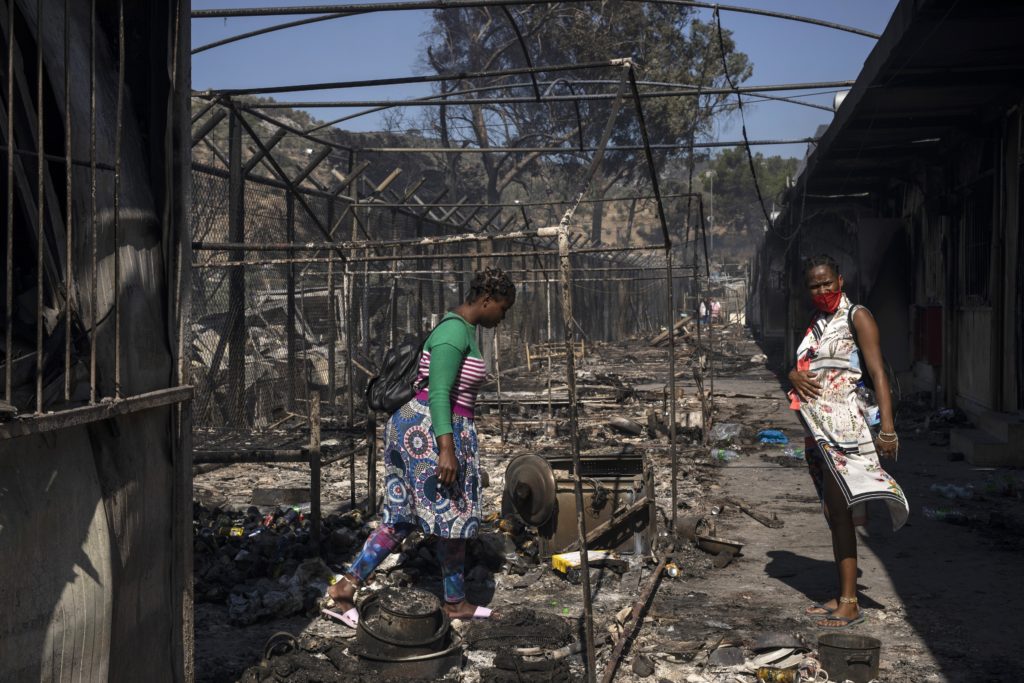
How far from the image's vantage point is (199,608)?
19.0 ft

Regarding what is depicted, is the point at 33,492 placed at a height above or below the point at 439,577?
above

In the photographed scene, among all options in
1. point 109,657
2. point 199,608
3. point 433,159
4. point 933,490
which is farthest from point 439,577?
point 433,159

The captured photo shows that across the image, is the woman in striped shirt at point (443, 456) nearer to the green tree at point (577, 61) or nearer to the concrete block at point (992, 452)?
the concrete block at point (992, 452)

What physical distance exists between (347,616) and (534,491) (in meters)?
1.73

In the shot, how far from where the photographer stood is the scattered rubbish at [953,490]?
335 inches

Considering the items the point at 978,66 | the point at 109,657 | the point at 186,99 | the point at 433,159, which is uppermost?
the point at 433,159

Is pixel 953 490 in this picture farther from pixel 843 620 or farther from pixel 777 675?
pixel 777 675

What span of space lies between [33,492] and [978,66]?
30.3ft

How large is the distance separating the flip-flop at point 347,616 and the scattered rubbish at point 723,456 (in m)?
6.35

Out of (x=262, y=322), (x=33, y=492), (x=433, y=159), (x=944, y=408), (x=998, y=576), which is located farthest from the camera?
(x=433, y=159)

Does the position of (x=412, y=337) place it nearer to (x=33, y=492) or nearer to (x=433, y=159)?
(x=33, y=492)

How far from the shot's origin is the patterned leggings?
5.47 m

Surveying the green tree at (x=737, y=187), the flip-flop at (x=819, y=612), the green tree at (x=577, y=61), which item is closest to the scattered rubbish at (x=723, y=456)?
the flip-flop at (x=819, y=612)

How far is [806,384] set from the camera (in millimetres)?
5438
